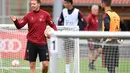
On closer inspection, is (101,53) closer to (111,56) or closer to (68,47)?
(111,56)

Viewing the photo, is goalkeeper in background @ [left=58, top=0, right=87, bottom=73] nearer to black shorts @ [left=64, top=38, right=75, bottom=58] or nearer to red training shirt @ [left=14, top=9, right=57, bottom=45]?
red training shirt @ [left=14, top=9, right=57, bottom=45]

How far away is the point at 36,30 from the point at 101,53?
292 centimetres

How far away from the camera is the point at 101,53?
811 cm

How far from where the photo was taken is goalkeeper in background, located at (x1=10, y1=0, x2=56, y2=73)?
35.3 ft

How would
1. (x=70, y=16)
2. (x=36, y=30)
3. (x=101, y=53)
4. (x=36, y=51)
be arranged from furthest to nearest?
(x=70, y=16) → (x=36, y=51) → (x=36, y=30) → (x=101, y=53)

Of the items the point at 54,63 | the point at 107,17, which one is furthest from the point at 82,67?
the point at 54,63

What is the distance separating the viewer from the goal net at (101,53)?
5770mm

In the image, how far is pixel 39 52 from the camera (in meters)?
11.0

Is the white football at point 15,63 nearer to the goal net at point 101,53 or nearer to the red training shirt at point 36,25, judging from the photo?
the red training shirt at point 36,25

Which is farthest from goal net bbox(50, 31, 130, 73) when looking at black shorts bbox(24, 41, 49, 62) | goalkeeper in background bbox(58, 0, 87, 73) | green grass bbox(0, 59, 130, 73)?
goalkeeper in background bbox(58, 0, 87, 73)

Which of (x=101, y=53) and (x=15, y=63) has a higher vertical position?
(x=101, y=53)

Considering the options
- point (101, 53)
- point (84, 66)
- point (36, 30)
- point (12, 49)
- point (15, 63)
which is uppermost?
point (101, 53)

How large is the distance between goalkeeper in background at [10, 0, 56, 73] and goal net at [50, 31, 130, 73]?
77cm

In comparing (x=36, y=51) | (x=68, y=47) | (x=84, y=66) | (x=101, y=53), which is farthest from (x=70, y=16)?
(x=101, y=53)
